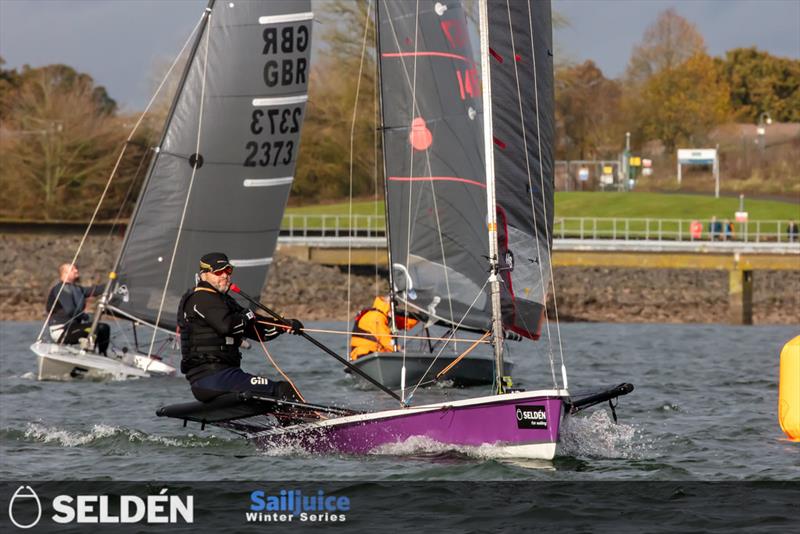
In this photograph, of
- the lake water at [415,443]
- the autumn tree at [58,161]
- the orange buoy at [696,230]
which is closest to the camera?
the lake water at [415,443]

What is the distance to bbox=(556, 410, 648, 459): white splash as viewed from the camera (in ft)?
45.2

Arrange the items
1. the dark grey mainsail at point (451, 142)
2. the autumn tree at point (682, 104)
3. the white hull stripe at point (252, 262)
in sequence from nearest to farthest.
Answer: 1. the dark grey mainsail at point (451, 142)
2. the white hull stripe at point (252, 262)
3. the autumn tree at point (682, 104)

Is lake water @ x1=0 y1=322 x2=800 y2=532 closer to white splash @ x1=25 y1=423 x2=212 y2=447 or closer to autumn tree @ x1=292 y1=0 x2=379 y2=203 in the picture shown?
white splash @ x1=25 y1=423 x2=212 y2=447

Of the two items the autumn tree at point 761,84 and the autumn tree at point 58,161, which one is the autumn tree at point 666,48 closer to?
the autumn tree at point 761,84

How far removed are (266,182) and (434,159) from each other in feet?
11.8

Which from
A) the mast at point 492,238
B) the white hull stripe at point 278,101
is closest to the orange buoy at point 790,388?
the mast at point 492,238

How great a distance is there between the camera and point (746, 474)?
1316 centimetres

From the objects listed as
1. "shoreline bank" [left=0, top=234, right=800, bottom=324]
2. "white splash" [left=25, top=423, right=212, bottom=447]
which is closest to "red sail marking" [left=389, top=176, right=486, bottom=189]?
"white splash" [left=25, top=423, right=212, bottom=447]

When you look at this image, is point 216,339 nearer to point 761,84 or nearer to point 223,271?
point 223,271

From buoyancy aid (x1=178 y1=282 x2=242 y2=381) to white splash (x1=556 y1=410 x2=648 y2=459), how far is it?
3302 mm

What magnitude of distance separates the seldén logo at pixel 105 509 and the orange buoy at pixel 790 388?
20.7 feet

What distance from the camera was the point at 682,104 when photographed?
94188 mm

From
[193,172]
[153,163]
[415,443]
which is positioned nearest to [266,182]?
[193,172]

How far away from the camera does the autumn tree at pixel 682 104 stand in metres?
93.9
